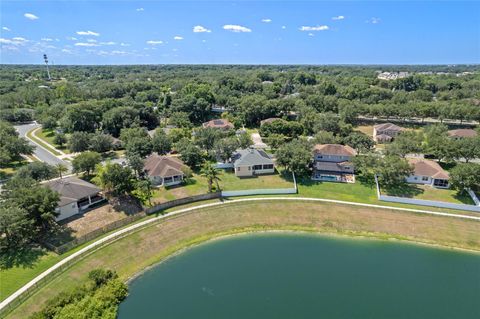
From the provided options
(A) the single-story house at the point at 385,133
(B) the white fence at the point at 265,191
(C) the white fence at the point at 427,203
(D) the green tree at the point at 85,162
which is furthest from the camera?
(A) the single-story house at the point at 385,133

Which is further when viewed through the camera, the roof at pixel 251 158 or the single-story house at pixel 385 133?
the single-story house at pixel 385 133

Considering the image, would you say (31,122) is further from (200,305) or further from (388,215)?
(388,215)

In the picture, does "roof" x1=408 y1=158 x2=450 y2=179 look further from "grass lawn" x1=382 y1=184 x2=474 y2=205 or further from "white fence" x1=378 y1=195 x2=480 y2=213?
"white fence" x1=378 y1=195 x2=480 y2=213

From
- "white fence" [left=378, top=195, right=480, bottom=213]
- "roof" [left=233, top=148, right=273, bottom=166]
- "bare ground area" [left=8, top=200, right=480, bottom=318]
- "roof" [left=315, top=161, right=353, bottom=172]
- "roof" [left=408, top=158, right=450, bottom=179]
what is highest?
"roof" [left=233, top=148, right=273, bottom=166]

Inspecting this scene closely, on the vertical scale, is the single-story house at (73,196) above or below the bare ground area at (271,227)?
above

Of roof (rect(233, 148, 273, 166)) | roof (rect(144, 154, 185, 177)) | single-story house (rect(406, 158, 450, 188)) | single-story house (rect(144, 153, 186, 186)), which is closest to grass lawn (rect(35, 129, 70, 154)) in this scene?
roof (rect(144, 154, 185, 177))

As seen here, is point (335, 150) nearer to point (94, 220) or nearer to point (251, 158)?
point (251, 158)

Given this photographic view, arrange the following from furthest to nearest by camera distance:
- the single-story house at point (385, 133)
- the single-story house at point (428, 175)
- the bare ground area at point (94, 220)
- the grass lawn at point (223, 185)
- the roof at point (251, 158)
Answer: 1. the single-story house at point (385, 133)
2. the roof at point (251, 158)
3. the single-story house at point (428, 175)
4. the grass lawn at point (223, 185)
5. the bare ground area at point (94, 220)

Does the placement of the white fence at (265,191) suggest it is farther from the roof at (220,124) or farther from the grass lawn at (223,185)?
the roof at (220,124)

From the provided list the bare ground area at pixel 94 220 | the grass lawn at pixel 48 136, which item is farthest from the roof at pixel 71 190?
the grass lawn at pixel 48 136
